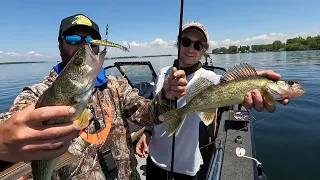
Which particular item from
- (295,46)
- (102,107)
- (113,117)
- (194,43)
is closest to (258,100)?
(194,43)

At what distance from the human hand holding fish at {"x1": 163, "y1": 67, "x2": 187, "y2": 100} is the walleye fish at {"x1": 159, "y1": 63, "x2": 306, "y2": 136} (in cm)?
30

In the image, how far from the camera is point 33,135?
1264mm

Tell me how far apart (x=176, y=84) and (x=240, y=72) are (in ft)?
3.17

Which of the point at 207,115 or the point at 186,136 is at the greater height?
the point at 207,115

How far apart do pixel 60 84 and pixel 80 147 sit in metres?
1.06

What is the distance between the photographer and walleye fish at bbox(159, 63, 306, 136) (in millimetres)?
2881

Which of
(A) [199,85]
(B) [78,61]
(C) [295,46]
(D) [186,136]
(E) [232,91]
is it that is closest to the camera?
(B) [78,61]

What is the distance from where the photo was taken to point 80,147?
8.02ft

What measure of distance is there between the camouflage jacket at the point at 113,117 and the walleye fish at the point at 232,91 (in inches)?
10.1

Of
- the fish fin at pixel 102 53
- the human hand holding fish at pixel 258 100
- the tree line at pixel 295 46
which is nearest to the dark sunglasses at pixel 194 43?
the human hand holding fish at pixel 258 100

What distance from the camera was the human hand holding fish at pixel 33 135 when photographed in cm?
124

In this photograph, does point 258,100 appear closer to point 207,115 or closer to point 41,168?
point 207,115

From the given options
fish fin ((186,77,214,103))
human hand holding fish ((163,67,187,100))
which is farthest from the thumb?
fish fin ((186,77,214,103))

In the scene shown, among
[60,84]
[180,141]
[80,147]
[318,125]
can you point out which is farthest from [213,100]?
[318,125]
